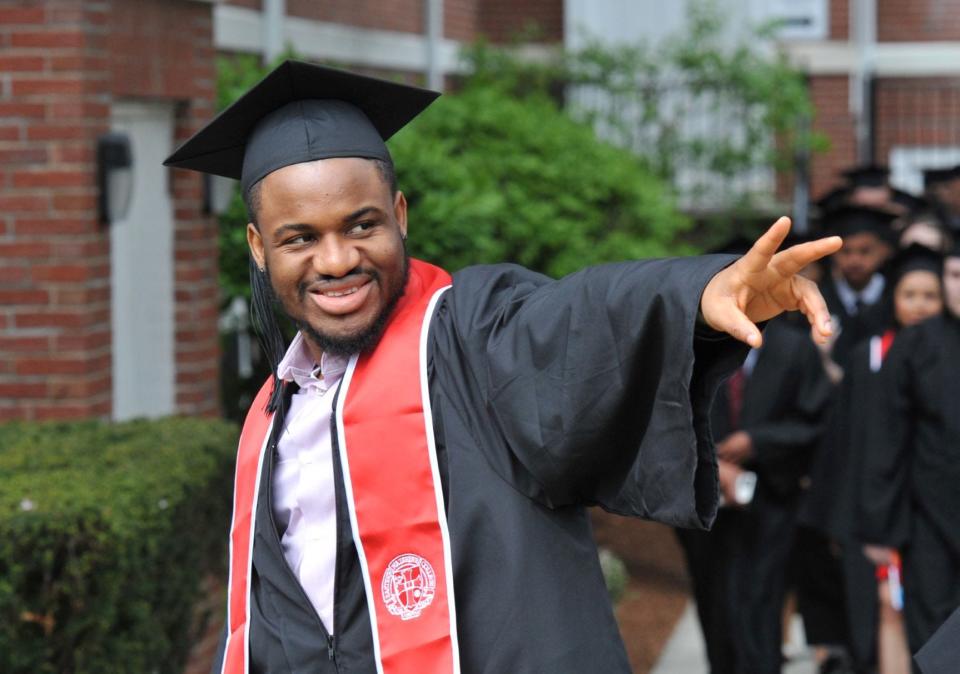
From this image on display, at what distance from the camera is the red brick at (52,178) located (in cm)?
599

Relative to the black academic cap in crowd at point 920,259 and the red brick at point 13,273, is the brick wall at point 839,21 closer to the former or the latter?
the black academic cap in crowd at point 920,259

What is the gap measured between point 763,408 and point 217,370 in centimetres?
232

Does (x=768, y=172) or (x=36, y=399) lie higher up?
(x=768, y=172)

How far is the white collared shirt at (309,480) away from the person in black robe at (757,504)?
3.66 m

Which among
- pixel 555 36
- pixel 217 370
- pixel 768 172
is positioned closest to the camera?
pixel 217 370

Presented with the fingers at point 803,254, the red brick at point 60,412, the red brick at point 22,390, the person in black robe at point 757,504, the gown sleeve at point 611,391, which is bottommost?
the person in black robe at point 757,504

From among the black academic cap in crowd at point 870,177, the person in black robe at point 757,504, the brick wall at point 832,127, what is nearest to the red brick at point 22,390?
the person in black robe at point 757,504

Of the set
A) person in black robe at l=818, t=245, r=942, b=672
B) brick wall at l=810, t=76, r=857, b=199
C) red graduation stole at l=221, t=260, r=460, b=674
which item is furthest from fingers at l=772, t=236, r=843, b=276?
brick wall at l=810, t=76, r=857, b=199

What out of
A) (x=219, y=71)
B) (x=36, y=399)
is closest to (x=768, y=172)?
(x=219, y=71)

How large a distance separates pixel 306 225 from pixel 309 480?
469mm

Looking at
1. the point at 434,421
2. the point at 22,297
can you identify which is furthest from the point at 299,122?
the point at 22,297

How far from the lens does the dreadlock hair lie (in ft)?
10.8

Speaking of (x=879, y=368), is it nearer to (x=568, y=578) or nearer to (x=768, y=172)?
(x=568, y=578)

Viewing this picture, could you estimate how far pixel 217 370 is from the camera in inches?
288
